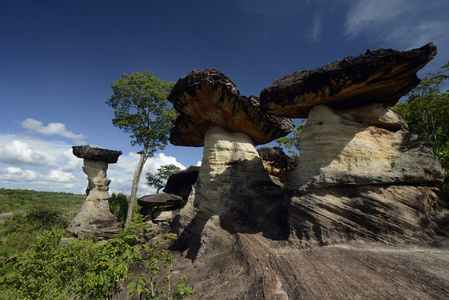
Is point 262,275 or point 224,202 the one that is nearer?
point 262,275

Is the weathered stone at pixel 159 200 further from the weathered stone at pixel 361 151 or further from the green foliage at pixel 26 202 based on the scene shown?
the weathered stone at pixel 361 151

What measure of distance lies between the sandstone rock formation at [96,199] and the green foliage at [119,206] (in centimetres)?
457

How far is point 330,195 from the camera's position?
197 inches

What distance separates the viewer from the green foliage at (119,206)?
22109 millimetres

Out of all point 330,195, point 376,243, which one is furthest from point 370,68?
point 376,243

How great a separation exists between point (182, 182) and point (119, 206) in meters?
10.2

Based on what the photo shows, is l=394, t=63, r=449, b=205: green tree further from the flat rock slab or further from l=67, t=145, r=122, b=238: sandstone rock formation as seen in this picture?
l=67, t=145, r=122, b=238: sandstone rock formation

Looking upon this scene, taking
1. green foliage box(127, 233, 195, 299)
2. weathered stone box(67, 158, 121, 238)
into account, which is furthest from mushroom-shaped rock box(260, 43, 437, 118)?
weathered stone box(67, 158, 121, 238)

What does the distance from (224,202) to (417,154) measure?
6070 mm

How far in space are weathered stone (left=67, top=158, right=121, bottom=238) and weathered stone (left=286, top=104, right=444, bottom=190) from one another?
17.3m

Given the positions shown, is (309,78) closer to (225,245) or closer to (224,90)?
(224,90)

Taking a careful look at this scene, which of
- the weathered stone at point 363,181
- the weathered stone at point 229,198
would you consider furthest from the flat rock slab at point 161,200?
the weathered stone at point 363,181

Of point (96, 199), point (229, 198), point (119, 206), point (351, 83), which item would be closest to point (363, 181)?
point (351, 83)

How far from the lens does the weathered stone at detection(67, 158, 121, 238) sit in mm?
15750
